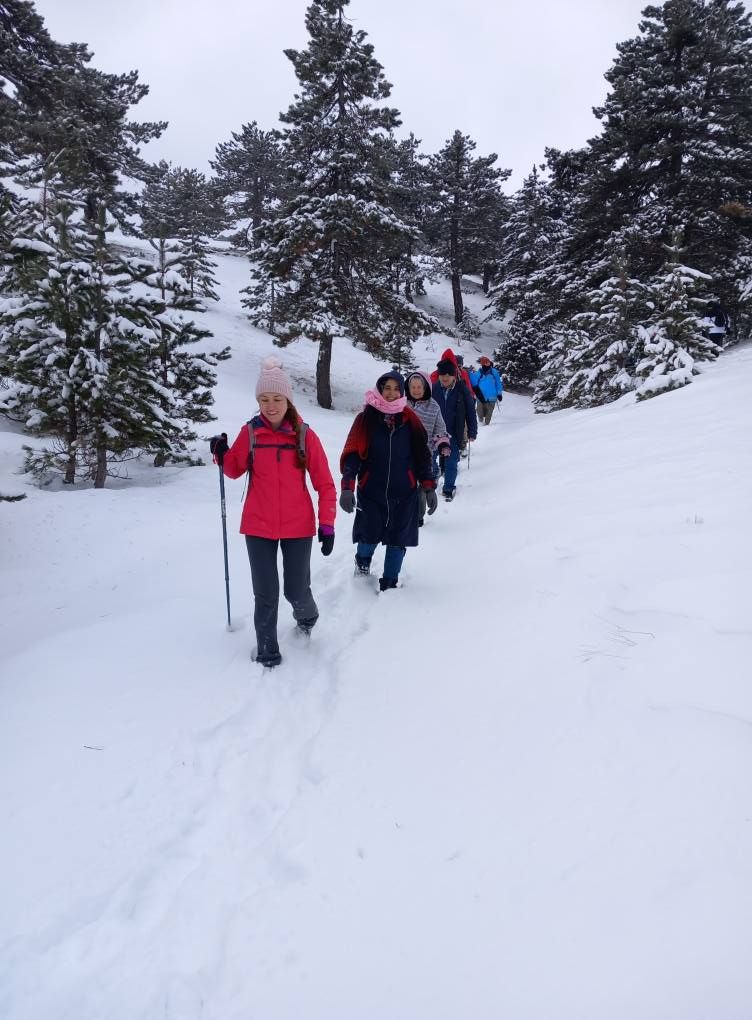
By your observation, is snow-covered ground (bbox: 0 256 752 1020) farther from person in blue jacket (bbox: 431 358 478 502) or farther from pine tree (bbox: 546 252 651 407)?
pine tree (bbox: 546 252 651 407)

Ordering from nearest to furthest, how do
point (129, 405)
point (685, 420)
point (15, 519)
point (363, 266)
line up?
1. point (15, 519)
2. point (685, 420)
3. point (129, 405)
4. point (363, 266)

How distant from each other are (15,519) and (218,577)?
3.17m

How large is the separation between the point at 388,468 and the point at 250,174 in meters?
42.4

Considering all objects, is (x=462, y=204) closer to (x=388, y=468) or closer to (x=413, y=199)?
(x=413, y=199)

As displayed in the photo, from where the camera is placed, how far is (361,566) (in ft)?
18.8

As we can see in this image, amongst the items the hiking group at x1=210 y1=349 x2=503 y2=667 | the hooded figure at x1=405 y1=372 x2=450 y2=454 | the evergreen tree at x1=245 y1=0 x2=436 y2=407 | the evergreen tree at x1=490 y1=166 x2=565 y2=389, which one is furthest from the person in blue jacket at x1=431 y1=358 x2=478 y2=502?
the evergreen tree at x1=490 y1=166 x2=565 y2=389

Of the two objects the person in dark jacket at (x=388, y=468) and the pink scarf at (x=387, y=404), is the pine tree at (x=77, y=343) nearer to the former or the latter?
the person in dark jacket at (x=388, y=468)

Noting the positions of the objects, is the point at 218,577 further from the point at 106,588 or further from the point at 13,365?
the point at 13,365

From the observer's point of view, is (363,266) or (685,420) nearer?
(685,420)

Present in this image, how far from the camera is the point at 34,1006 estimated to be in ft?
6.32

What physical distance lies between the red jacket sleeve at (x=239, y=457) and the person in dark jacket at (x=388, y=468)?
110 centimetres

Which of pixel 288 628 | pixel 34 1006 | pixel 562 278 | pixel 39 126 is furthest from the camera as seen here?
pixel 562 278

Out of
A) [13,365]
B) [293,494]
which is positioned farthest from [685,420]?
[13,365]

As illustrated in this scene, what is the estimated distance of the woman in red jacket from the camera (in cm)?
396
